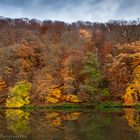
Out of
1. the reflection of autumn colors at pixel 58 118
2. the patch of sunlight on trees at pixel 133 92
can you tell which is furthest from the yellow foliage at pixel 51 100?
the reflection of autumn colors at pixel 58 118

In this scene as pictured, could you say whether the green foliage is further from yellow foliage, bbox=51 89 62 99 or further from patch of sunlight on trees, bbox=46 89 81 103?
yellow foliage, bbox=51 89 62 99

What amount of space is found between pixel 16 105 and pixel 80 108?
889cm

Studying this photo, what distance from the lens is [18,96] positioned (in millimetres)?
56781

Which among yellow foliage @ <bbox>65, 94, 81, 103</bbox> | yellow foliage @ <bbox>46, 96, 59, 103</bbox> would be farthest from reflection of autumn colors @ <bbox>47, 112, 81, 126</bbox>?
yellow foliage @ <bbox>46, 96, 59, 103</bbox>

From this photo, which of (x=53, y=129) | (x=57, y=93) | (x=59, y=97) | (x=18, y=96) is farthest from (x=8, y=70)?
(x=53, y=129)

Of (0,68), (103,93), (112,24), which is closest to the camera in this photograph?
(103,93)

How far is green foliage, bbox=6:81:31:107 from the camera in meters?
56.3

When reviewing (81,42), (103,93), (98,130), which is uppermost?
(81,42)

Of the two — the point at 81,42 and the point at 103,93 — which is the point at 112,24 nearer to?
the point at 81,42

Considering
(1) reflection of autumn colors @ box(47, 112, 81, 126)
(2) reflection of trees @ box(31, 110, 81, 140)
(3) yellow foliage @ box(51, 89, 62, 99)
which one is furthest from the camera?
(3) yellow foliage @ box(51, 89, 62, 99)

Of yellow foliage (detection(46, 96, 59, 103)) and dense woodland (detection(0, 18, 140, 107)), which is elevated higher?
dense woodland (detection(0, 18, 140, 107))

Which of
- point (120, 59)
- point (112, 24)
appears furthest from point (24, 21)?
point (120, 59)

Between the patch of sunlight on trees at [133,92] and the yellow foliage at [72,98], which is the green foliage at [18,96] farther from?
the patch of sunlight on trees at [133,92]

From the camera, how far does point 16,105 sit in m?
56.2
